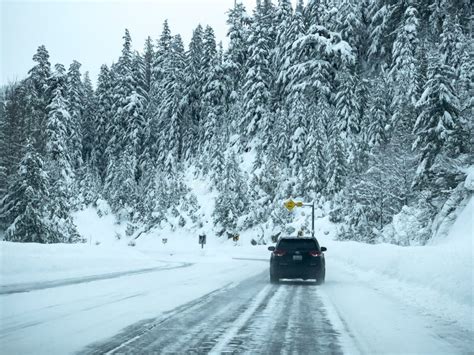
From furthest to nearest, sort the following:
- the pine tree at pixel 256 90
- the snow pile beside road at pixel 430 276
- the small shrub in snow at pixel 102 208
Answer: the small shrub in snow at pixel 102 208 → the pine tree at pixel 256 90 → the snow pile beside road at pixel 430 276

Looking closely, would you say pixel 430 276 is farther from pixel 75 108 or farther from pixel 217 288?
pixel 75 108

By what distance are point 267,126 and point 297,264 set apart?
161ft

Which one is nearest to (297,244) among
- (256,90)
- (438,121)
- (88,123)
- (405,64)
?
(438,121)

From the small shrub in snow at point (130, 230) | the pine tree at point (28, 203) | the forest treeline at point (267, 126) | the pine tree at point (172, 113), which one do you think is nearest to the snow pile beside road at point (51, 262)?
the pine tree at point (28, 203)

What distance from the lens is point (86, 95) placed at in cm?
8081

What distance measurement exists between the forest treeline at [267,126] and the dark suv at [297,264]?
13359 mm

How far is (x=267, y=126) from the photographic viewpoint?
211 ft

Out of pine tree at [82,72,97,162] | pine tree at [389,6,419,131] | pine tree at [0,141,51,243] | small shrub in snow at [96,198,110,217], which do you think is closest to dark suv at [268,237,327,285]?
pine tree at [0,141,51,243]

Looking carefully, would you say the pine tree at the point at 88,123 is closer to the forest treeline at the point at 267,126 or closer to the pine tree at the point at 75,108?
the forest treeline at the point at 267,126

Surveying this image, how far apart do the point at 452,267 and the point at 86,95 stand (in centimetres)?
7725

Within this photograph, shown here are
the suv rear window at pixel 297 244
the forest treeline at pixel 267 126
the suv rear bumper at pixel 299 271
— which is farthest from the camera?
Result: the forest treeline at pixel 267 126

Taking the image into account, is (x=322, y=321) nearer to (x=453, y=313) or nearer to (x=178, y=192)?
(x=453, y=313)

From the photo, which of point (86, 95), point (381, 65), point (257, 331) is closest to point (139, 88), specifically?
point (86, 95)

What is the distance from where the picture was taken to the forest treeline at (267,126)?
116 feet
